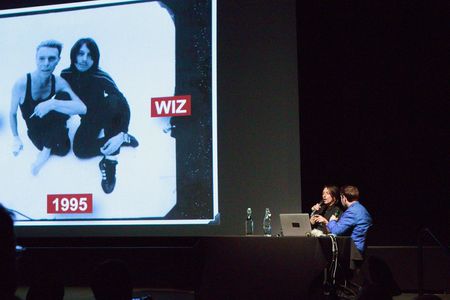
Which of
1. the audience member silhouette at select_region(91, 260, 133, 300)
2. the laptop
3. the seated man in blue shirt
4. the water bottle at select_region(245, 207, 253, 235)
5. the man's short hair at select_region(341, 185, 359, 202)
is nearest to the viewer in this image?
the audience member silhouette at select_region(91, 260, 133, 300)

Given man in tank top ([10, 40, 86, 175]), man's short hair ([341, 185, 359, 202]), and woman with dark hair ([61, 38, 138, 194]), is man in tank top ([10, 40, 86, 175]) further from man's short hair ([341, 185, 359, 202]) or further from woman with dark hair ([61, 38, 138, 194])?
man's short hair ([341, 185, 359, 202])

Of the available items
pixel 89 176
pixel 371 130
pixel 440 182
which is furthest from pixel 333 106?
pixel 89 176

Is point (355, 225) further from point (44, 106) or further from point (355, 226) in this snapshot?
point (44, 106)

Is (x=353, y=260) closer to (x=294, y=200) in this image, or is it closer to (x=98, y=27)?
(x=294, y=200)

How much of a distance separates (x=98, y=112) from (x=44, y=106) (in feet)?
1.84

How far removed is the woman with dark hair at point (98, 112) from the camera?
18.4 feet

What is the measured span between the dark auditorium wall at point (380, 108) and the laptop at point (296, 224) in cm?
124

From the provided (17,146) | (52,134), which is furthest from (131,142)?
(17,146)

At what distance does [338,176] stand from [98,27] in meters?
2.80

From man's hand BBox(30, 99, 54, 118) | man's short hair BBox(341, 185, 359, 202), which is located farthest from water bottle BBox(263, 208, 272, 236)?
man's hand BBox(30, 99, 54, 118)

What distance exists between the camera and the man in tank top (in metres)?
5.73

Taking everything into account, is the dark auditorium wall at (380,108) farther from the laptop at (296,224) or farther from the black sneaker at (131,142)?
the black sneaker at (131,142)

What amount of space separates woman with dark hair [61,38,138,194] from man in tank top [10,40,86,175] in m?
0.10

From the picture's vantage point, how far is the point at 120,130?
5.61m
